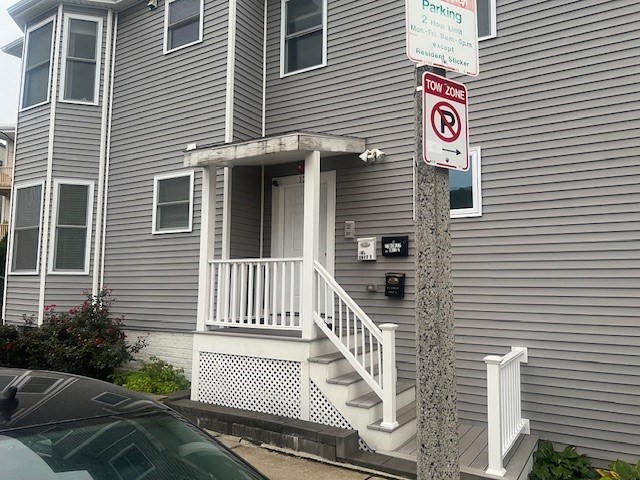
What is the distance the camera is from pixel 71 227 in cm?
886

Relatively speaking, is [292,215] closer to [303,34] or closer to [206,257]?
[206,257]

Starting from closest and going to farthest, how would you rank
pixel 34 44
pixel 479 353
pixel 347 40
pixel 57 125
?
pixel 479 353, pixel 347 40, pixel 57 125, pixel 34 44

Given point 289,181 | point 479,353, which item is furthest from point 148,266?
point 479,353

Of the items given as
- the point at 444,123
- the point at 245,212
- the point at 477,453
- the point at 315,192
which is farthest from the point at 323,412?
the point at 444,123

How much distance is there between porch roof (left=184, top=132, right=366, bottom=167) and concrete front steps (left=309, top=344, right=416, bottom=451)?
243 cm

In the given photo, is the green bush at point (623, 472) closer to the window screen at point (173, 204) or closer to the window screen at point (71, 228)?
the window screen at point (173, 204)

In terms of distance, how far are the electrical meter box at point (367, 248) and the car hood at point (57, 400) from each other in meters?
4.55

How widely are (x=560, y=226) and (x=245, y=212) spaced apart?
4367 mm

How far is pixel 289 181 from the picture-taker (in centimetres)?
766

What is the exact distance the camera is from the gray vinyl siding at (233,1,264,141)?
770cm

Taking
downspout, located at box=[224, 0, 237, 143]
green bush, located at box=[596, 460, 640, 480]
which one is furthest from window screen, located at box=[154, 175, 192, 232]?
green bush, located at box=[596, 460, 640, 480]

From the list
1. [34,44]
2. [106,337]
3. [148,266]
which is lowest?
[106,337]

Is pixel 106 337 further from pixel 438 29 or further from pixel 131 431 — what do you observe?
pixel 438 29

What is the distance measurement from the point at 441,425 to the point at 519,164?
4.24 meters
